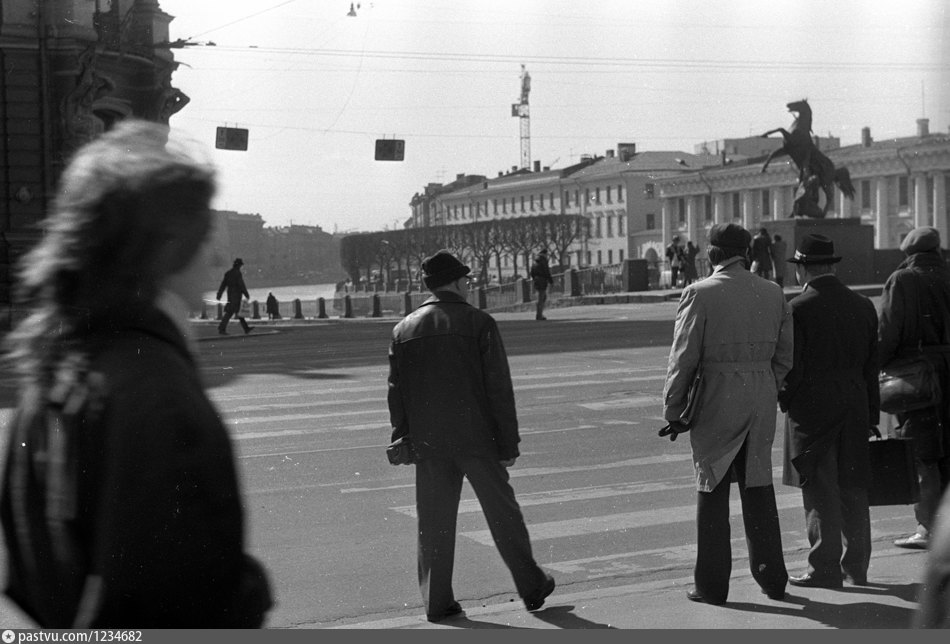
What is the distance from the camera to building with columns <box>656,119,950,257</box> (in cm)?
8569

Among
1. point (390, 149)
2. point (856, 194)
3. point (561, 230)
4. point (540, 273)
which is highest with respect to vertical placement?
point (856, 194)

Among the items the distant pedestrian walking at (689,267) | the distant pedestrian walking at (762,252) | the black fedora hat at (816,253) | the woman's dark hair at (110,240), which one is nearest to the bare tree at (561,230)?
the distant pedestrian walking at (689,267)

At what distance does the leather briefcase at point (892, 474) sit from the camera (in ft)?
20.7

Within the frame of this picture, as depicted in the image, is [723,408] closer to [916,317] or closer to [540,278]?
[916,317]

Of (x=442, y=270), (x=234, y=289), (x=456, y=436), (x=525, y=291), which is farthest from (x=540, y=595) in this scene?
(x=525, y=291)

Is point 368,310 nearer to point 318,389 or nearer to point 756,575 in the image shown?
point 318,389

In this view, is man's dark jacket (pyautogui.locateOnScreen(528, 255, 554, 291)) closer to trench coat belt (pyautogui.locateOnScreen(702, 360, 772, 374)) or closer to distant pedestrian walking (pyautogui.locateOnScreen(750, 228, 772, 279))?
distant pedestrian walking (pyautogui.locateOnScreen(750, 228, 772, 279))

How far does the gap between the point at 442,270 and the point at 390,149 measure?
31.3 m

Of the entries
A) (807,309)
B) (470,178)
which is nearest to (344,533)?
(807,309)

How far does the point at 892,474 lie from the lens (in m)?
6.36

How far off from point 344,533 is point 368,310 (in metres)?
68.2

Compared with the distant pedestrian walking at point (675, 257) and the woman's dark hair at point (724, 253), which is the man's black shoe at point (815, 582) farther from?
the distant pedestrian walking at point (675, 257)

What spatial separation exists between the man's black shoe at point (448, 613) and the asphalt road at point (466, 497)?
0.72 ft

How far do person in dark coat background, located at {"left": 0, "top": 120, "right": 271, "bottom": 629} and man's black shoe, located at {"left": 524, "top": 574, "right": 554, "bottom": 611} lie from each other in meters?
3.79
